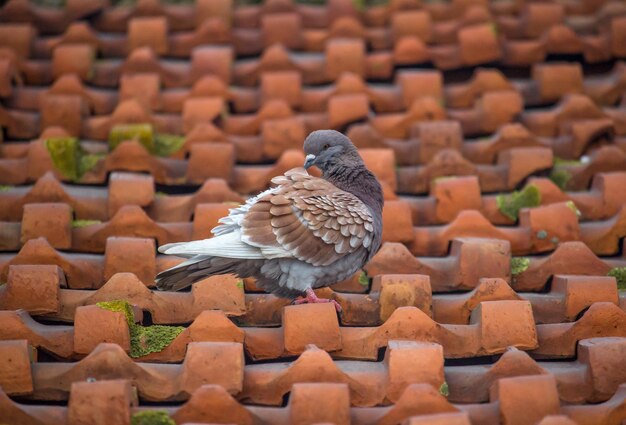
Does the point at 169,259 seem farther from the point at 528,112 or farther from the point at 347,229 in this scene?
the point at 528,112

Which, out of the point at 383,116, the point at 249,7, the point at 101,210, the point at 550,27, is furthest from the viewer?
the point at 249,7

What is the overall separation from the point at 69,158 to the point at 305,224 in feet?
4.54

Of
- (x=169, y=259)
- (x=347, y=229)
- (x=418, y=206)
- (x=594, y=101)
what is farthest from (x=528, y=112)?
(x=169, y=259)

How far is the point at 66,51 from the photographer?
17.9ft

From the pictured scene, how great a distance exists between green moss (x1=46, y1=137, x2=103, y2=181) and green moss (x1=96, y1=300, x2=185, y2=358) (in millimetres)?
1302

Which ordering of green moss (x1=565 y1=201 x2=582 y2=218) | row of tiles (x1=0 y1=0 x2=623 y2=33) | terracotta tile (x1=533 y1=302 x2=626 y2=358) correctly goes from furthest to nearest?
row of tiles (x1=0 y1=0 x2=623 y2=33), green moss (x1=565 y1=201 x2=582 y2=218), terracotta tile (x1=533 y1=302 x2=626 y2=358)

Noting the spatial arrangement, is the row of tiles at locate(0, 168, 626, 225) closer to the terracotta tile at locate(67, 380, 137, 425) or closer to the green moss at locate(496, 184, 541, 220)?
the green moss at locate(496, 184, 541, 220)

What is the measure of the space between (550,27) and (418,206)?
1.89 metres

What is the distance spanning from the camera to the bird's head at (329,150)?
4.55 meters

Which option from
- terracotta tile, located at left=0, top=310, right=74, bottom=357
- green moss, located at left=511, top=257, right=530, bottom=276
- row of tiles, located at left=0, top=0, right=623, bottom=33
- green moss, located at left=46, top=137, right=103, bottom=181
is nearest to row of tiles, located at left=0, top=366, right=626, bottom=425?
terracotta tile, located at left=0, top=310, right=74, bottom=357

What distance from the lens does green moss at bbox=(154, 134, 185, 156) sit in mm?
4922

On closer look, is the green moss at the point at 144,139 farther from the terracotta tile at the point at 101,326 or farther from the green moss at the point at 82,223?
the terracotta tile at the point at 101,326

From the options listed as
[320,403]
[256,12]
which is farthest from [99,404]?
[256,12]

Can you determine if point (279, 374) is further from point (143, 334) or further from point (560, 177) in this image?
point (560, 177)
